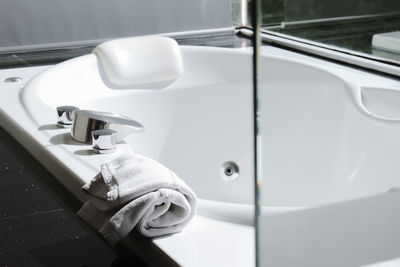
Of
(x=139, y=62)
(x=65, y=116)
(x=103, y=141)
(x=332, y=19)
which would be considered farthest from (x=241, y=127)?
(x=332, y=19)

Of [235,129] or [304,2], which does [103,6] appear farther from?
[304,2]

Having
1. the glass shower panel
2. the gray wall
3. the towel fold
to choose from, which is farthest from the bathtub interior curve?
the gray wall

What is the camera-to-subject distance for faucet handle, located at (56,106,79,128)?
1.82 metres

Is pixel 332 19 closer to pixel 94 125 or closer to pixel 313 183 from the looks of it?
pixel 313 183

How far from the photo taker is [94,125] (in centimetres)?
169

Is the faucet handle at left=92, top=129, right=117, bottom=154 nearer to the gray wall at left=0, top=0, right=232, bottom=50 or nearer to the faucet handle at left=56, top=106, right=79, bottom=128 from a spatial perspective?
→ the faucet handle at left=56, top=106, right=79, bottom=128

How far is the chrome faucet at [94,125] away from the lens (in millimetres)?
1688

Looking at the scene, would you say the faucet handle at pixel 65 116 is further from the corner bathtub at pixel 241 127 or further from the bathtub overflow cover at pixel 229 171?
the bathtub overflow cover at pixel 229 171

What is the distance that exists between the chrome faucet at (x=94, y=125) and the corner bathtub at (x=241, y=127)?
41mm

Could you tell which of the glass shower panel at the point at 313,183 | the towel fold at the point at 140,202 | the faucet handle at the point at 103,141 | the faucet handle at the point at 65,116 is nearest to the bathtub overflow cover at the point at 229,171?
the faucet handle at the point at 65,116

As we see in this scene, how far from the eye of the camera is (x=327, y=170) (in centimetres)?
79

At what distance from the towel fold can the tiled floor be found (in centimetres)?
6

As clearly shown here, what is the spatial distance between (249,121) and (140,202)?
142cm

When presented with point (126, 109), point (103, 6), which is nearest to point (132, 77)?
point (126, 109)
